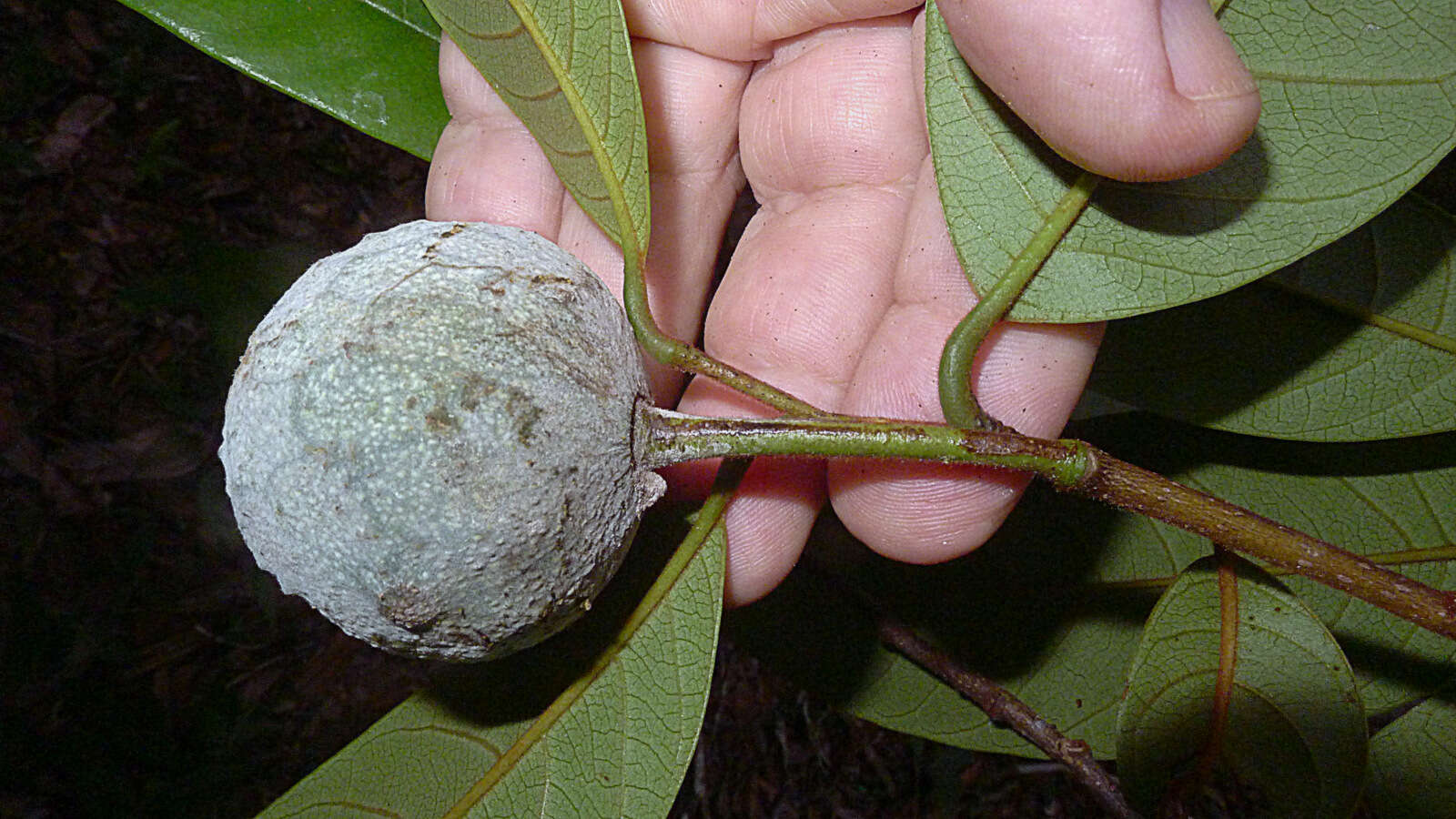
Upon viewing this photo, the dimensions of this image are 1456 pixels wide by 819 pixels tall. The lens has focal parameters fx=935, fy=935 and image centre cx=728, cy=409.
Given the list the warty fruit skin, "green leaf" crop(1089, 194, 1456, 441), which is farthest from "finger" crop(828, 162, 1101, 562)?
the warty fruit skin

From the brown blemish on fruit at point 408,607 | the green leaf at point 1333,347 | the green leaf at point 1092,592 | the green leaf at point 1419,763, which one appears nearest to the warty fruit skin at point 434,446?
the brown blemish on fruit at point 408,607

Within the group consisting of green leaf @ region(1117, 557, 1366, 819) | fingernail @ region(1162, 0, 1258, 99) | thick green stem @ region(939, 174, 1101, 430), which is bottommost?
green leaf @ region(1117, 557, 1366, 819)

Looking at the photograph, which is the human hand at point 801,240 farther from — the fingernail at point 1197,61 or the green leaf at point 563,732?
the fingernail at point 1197,61

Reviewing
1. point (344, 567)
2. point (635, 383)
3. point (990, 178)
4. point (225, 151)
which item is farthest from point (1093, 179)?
point (225, 151)

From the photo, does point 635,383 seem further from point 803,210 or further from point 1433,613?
point 1433,613

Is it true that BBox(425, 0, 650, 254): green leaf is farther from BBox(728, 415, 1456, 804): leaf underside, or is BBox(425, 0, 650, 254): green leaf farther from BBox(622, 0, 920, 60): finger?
BBox(728, 415, 1456, 804): leaf underside

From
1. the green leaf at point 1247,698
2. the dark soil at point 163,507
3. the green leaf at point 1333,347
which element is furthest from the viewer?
the dark soil at point 163,507

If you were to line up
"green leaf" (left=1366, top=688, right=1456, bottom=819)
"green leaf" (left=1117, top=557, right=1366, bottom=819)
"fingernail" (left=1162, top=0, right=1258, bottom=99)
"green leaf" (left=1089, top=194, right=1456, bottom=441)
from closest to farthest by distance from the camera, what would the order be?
"fingernail" (left=1162, top=0, right=1258, bottom=99)
"green leaf" (left=1117, top=557, right=1366, bottom=819)
"green leaf" (left=1089, top=194, right=1456, bottom=441)
"green leaf" (left=1366, top=688, right=1456, bottom=819)

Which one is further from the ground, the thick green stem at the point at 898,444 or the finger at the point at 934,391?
the thick green stem at the point at 898,444
